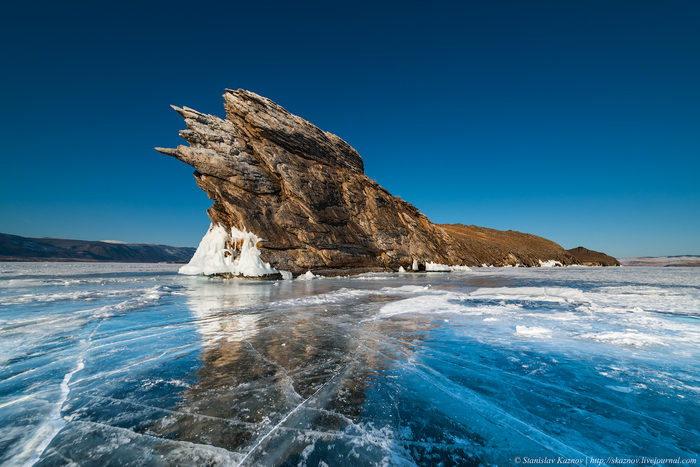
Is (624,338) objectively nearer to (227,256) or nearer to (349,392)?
(349,392)

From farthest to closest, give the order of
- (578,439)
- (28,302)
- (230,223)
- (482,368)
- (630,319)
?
(230,223) → (28,302) → (630,319) → (482,368) → (578,439)

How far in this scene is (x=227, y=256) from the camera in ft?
91.9

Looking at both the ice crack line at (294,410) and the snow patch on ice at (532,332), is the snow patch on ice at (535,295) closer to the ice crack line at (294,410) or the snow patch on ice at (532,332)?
the snow patch on ice at (532,332)

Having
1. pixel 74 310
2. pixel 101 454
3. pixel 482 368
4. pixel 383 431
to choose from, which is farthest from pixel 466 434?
pixel 74 310

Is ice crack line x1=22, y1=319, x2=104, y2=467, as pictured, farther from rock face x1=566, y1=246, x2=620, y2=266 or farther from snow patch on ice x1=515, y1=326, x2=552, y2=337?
rock face x1=566, y1=246, x2=620, y2=266

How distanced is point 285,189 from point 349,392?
25.0 m

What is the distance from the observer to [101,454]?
222 centimetres

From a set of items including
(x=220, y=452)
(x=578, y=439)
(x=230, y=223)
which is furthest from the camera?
(x=230, y=223)

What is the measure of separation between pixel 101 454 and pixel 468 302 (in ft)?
32.3

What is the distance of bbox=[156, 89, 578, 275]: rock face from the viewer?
2536 centimetres

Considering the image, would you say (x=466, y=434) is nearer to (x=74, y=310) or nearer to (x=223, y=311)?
(x=223, y=311)

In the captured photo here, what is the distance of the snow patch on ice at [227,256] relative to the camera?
24625 millimetres

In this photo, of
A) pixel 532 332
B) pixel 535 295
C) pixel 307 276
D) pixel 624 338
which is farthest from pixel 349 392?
pixel 307 276

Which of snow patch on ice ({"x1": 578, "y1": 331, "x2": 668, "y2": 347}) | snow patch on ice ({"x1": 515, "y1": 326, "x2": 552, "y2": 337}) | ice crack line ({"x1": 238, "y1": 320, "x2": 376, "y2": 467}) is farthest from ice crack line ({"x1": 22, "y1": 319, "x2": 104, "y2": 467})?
snow patch on ice ({"x1": 578, "y1": 331, "x2": 668, "y2": 347})
